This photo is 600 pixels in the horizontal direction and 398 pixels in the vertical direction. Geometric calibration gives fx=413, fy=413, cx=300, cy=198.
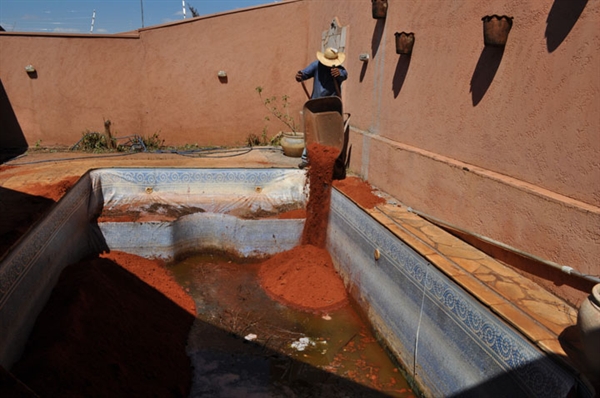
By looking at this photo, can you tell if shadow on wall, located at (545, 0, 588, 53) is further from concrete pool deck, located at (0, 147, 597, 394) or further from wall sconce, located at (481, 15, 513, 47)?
concrete pool deck, located at (0, 147, 597, 394)

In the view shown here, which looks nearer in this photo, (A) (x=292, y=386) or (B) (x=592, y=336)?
(B) (x=592, y=336)

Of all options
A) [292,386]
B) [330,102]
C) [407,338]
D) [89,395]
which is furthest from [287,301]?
[330,102]

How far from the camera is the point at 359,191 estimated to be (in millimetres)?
5090

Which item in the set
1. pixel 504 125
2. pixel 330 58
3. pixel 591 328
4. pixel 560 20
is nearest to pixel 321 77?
pixel 330 58

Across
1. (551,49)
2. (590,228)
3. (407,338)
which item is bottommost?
(407,338)

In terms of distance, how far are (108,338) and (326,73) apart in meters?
4.36

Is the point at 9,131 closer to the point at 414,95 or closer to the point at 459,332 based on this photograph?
the point at 414,95

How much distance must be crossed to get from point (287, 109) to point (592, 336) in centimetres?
738

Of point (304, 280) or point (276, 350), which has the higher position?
point (304, 280)

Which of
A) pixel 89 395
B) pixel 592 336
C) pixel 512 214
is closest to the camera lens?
pixel 592 336

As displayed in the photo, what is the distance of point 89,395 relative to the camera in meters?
2.62

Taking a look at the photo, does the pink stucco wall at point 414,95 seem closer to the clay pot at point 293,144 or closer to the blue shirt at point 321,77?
the blue shirt at point 321,77

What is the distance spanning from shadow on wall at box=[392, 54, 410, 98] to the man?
102 cm

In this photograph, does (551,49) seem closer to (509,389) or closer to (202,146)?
(509,389)
